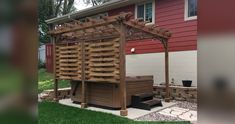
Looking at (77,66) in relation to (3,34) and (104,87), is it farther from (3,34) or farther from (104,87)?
(3,34)

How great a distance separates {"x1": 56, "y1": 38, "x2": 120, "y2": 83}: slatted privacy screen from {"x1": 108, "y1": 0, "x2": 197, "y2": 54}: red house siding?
3.07 m

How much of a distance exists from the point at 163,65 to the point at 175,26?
151cm

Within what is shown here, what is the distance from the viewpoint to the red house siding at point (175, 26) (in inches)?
325

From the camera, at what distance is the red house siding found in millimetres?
8266

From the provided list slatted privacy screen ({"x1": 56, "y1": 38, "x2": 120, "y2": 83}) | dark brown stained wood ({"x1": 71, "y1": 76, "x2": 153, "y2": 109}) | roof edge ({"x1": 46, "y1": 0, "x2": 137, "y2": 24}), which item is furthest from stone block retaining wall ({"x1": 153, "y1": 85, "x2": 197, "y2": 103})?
roof edge ({"x1": 46, "y1": 0, "x2": 137, "y2": 24})

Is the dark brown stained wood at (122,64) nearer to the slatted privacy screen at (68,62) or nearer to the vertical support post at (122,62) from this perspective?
the vertical support post at (122,62)

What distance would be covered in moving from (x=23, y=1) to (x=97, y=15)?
1190 cm

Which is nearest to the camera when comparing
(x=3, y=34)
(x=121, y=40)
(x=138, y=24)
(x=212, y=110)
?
(x=3, y=34)

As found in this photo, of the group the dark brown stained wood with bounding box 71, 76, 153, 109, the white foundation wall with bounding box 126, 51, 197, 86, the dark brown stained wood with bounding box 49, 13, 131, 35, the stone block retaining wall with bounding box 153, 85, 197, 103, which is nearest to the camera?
the dark brown stained wood with bounding box 49, 13, 131, 35

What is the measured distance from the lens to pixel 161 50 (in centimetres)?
925

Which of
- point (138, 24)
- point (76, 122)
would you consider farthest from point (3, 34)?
point (138, 24)

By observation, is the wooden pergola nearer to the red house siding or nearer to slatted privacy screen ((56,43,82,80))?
slatted privacy screen ((56,43,82,80))

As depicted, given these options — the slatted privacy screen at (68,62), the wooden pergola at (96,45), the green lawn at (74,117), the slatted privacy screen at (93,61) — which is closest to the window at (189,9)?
the wooden pergola at (96,45)

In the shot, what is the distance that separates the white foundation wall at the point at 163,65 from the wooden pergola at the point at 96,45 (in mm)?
1100
